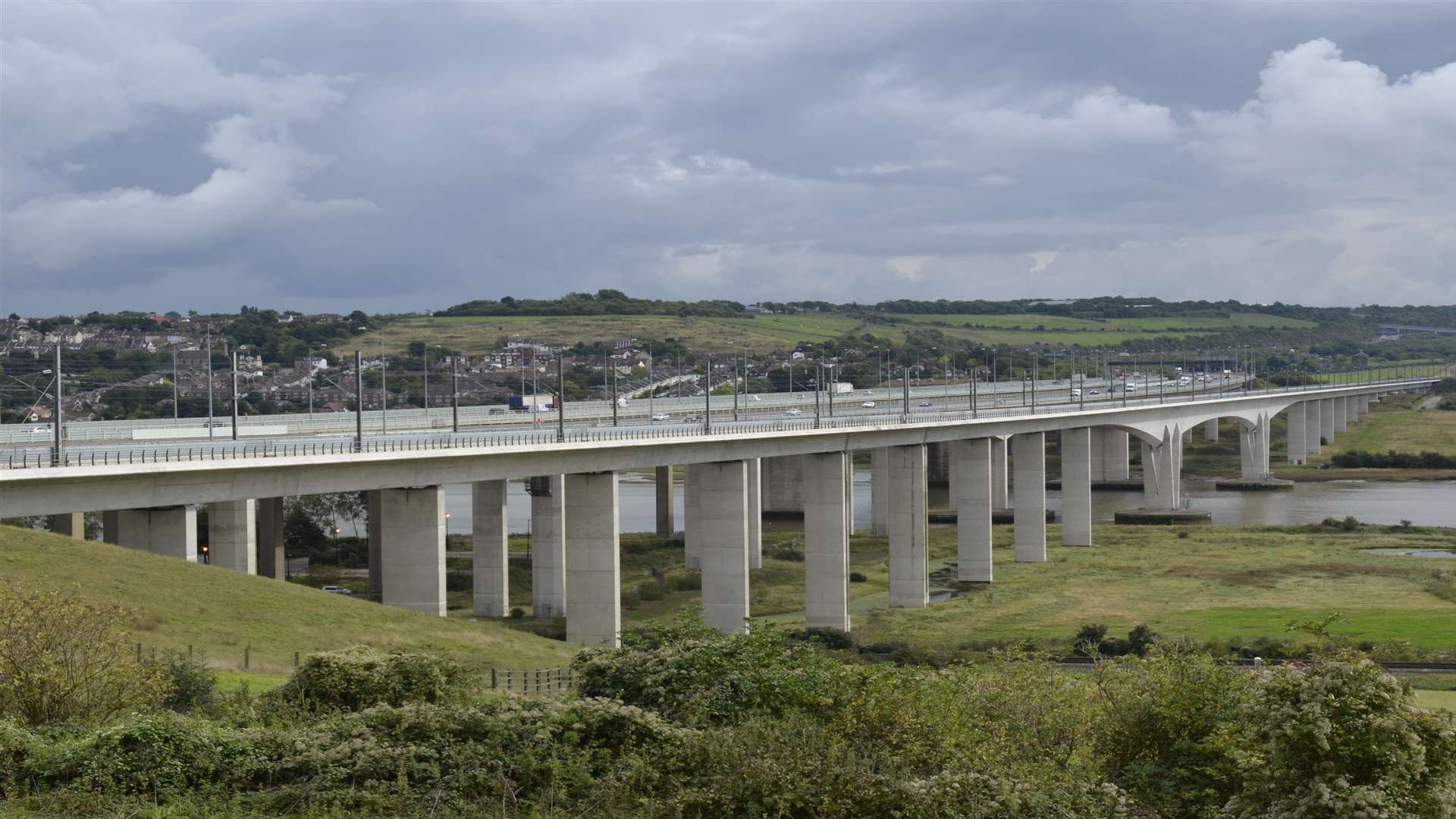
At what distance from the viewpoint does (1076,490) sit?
368 ft

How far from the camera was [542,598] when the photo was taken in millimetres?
75750

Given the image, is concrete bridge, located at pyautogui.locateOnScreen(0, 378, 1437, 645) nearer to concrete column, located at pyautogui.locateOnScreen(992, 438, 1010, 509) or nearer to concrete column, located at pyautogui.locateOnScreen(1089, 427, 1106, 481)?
concrete column, located at pyautogui.locateOnScreen(992, 438, 1010, 509)

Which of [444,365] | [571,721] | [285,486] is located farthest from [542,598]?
[444,365]

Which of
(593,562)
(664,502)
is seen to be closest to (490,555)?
(593,562)

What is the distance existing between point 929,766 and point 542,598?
51.3 m

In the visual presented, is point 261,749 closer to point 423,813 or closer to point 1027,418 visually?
point 423,813

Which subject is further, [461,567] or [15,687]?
[461,567]

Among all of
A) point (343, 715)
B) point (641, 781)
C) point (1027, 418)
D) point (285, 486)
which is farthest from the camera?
point (1027, 418)

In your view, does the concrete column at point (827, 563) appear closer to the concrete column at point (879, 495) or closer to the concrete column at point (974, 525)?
the concrete column at point (974, 525)

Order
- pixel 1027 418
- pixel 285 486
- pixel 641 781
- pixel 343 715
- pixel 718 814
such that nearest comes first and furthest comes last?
pixel 718 814, pixel 641 781, pixel 343 715, pixel 285 486, pixel 1027 418

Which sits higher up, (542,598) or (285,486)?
(285,486)

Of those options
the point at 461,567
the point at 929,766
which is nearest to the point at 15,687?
the point at 929,766

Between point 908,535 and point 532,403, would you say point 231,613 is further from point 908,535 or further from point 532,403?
point 532,403

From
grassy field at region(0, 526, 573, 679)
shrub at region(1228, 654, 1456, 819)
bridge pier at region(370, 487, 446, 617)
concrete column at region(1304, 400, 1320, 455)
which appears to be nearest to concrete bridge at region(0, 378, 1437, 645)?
bridge pier at region(370, 487, 446, 617)
